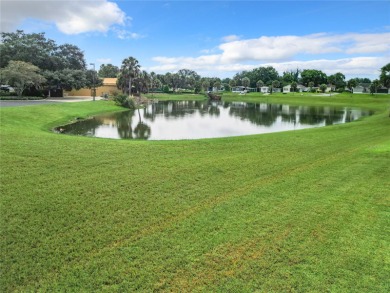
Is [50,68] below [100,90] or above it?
above

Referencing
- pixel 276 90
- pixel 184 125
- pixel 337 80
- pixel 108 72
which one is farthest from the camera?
pixel 276 90

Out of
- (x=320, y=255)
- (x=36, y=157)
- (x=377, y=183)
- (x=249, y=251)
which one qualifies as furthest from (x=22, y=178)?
(x=377, y=183)

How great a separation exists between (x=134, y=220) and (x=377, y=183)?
7133 mm

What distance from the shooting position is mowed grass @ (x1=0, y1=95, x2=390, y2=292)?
14.9 feet

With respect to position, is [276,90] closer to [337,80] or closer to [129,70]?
[337,80]

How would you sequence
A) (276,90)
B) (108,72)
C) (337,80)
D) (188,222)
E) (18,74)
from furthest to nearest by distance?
(276,90)
(337,80)
(108,72)
(18,74)
(188,222)

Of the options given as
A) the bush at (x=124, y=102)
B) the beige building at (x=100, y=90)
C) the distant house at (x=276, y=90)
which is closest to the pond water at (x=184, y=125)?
the bush at (x=124, y=102)

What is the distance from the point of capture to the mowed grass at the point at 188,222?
14.9ft

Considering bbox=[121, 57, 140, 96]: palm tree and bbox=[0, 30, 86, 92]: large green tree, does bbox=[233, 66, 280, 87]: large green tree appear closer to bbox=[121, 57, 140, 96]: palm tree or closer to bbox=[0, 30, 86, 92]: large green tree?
bbox=[121, 57, 140, 96]: palm tree

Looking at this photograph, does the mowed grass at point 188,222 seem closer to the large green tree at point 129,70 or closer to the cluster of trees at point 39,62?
the cluster of trees at point 39,62

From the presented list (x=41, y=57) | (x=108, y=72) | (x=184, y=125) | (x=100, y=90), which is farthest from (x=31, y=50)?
(x=108, y=72)

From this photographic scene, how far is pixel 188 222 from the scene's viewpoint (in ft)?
20.2

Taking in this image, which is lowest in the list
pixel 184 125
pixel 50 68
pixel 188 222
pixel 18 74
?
pixel 188 222

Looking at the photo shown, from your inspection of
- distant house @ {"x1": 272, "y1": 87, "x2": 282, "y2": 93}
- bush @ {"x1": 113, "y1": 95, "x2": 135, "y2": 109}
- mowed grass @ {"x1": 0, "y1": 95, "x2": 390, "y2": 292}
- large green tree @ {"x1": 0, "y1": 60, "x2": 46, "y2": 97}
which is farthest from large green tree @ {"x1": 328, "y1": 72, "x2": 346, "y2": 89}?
mowed grass @ {"x1": 0, "y1": 95, "x2": 390, "y2": 292}
